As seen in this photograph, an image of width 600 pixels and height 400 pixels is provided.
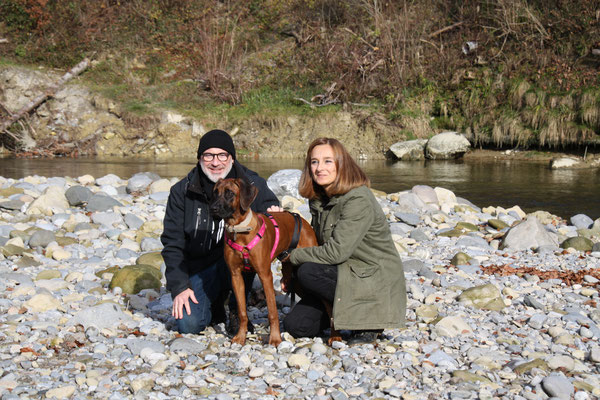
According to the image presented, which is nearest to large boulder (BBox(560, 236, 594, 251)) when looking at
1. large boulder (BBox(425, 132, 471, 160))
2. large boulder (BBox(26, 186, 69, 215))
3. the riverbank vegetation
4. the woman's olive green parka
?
the woman's olive green parka

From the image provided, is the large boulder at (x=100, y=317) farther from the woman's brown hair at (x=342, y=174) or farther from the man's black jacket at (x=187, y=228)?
the woman's brown hair at (x=342, y=174)

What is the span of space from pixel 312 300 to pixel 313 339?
27 cm

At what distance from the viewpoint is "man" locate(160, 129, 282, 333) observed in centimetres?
414

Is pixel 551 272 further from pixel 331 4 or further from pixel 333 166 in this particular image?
pixel 331 4

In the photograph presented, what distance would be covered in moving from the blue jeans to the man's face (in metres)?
0.76

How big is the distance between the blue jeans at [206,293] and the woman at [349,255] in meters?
0.72

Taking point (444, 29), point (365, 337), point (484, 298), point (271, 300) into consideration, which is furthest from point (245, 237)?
point (444, 29)

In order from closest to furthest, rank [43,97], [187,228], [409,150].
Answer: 1. [187,228]
2. [409,150]
3. [43,97]

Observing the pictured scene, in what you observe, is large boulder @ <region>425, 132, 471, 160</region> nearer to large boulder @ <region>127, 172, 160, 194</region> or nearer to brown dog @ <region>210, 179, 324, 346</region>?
large boulder @ <region>127, 172, 160, 194</region>

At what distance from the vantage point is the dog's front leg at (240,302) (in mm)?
3838

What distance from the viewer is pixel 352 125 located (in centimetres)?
1839

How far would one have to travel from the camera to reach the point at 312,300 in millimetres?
4172

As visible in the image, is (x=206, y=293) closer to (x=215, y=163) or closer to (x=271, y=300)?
(x=271, y=300)

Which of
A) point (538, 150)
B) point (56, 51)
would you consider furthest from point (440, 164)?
point (56, 51)
